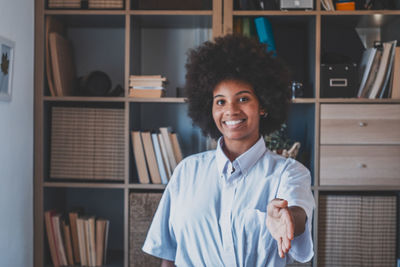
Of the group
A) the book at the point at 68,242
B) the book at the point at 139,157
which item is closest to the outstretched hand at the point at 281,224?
the book at the point at 139,157

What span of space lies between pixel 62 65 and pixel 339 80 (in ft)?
5.13

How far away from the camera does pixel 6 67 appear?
1.88m

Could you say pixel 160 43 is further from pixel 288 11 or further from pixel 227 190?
pixel 227 190

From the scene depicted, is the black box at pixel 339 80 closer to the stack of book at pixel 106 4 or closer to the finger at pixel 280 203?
the stack of book at pixel 106 4

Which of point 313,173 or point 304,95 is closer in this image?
point 313,173

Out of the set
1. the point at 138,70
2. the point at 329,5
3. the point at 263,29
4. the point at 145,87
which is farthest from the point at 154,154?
the point at 329,5

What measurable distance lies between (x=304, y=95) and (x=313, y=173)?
0.47 meters

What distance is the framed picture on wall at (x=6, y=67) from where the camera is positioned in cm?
184

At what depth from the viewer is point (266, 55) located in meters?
1.65

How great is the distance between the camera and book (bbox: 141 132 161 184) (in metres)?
2.24

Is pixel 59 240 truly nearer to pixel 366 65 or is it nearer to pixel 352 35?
pixel 366 65

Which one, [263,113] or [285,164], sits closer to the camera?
[285,164]

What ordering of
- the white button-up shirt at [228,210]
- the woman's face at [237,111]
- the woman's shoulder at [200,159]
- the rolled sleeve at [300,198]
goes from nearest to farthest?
the rolled sleeve at [300,198] < the white button-up shirt at [228,210] < the woman's face at [237,111] < the woman's shoulder at [200,159]

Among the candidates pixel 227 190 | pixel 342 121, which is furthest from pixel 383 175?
pixel 227 190
